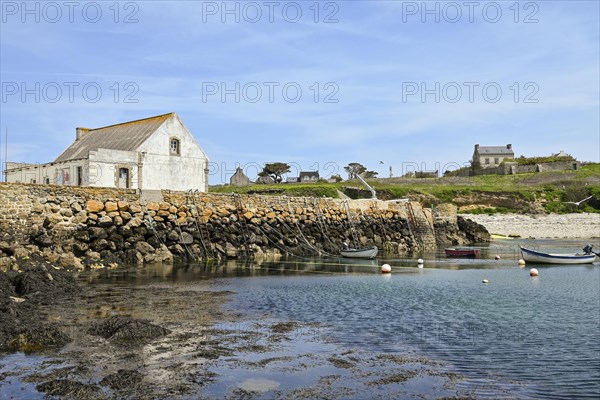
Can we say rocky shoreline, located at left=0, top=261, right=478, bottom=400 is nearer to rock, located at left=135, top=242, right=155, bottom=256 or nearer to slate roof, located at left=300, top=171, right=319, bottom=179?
rock, located at left=135, top=242, right=155, bottom=256

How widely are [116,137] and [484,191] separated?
57.0 meters

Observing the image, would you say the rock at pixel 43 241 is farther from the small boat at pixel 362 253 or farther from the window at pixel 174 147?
the small boat at pixel 362 253

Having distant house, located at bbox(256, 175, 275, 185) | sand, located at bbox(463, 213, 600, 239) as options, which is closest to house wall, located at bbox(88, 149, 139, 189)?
sand, located at bbox(463, 213, 600, 239)

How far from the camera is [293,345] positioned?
12.4 metres

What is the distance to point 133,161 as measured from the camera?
4188cm

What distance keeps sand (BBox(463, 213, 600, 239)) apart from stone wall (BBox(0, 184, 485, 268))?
1106 inches

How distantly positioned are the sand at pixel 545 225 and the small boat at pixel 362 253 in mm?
38646

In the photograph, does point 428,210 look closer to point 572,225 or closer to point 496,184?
point 572,225

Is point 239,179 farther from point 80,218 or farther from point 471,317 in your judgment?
point 471,317

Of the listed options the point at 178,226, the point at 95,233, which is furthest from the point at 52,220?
the point at 178,226

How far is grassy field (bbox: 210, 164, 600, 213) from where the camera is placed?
263 ft

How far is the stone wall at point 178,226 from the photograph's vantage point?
1141 inches

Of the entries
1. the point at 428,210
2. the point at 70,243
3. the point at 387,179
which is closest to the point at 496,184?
the point at 387,179

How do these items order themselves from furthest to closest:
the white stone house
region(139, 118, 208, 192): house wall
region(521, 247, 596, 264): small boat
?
region(139, 118, 208, 192): house wall → the white stone house → region(521, 247, 596, 264): small boat
